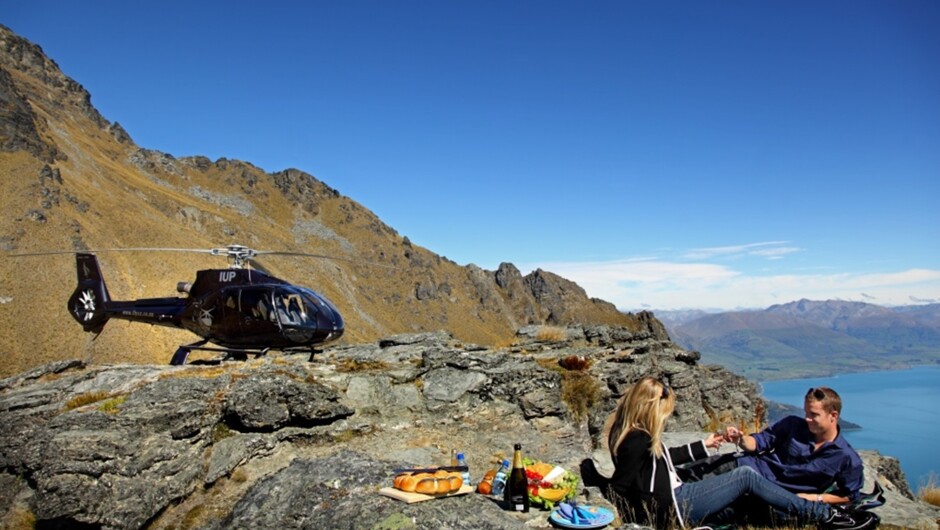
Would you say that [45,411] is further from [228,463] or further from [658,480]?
[658,480]

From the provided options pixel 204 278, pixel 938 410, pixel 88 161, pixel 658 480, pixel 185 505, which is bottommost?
pixel 938 410

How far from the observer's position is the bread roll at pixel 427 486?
254 inches

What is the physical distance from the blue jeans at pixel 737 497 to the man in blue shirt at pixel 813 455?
0.22m

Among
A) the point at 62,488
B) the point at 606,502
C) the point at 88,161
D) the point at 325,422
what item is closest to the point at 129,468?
the point at 62,488

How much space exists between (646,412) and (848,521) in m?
2.45

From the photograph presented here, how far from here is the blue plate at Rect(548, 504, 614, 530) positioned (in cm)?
586

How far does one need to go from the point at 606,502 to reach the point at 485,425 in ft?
13.9

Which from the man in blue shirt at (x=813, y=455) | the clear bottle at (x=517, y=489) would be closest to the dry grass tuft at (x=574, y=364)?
the man in blue shirt at (x=813, y=455)

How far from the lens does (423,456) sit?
903cm

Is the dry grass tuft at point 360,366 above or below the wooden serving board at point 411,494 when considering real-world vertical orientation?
above

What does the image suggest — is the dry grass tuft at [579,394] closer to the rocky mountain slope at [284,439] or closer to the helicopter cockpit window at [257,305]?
the rocky mountain slope at [284,439]

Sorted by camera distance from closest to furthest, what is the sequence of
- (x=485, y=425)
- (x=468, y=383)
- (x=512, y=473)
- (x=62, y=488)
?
(x=512, y=473) → (x=62, y=488) → (x=485, y=425) → (x=468, y=383)

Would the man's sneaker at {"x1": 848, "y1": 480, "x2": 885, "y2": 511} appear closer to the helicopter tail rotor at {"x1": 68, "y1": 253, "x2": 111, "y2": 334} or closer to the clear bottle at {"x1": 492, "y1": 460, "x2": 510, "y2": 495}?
the clear bottle at {"x1": 492, "y1": 460, "x2": 510, "y2": 495}

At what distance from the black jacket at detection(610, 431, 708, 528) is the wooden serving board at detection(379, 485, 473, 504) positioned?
1.83 meters
